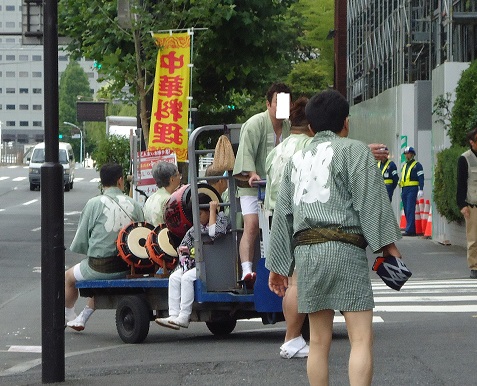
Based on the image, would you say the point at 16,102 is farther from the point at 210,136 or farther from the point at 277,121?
the point at 277,121

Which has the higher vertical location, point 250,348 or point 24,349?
point 250,348

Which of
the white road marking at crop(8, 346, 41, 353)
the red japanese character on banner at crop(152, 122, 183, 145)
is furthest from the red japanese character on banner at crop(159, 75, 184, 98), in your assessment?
the white road marking at crop(8, 346, 41, 353)

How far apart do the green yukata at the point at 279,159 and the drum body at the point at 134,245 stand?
81.7 inches

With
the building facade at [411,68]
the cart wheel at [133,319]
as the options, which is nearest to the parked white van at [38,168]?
the building facade at [411,68]

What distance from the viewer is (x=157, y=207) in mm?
11031

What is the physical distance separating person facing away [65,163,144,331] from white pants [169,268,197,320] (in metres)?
1.08

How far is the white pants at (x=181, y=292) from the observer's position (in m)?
9.64

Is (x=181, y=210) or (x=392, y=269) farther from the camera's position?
(x=181, y=210)

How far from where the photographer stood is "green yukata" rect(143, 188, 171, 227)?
434 inches

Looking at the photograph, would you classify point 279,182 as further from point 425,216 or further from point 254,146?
point 425,216

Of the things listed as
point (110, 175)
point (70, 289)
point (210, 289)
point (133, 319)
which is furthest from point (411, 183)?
point (210, 289)

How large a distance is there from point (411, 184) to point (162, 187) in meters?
13.7

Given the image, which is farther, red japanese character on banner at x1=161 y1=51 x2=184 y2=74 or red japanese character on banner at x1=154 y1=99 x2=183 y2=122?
red japanese character on banner at x1=161 y1=51 x2=184 y2=74

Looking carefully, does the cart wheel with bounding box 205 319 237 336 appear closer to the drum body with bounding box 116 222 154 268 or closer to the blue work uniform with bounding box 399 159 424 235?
the drum body with bounding box 116 222 154 268
